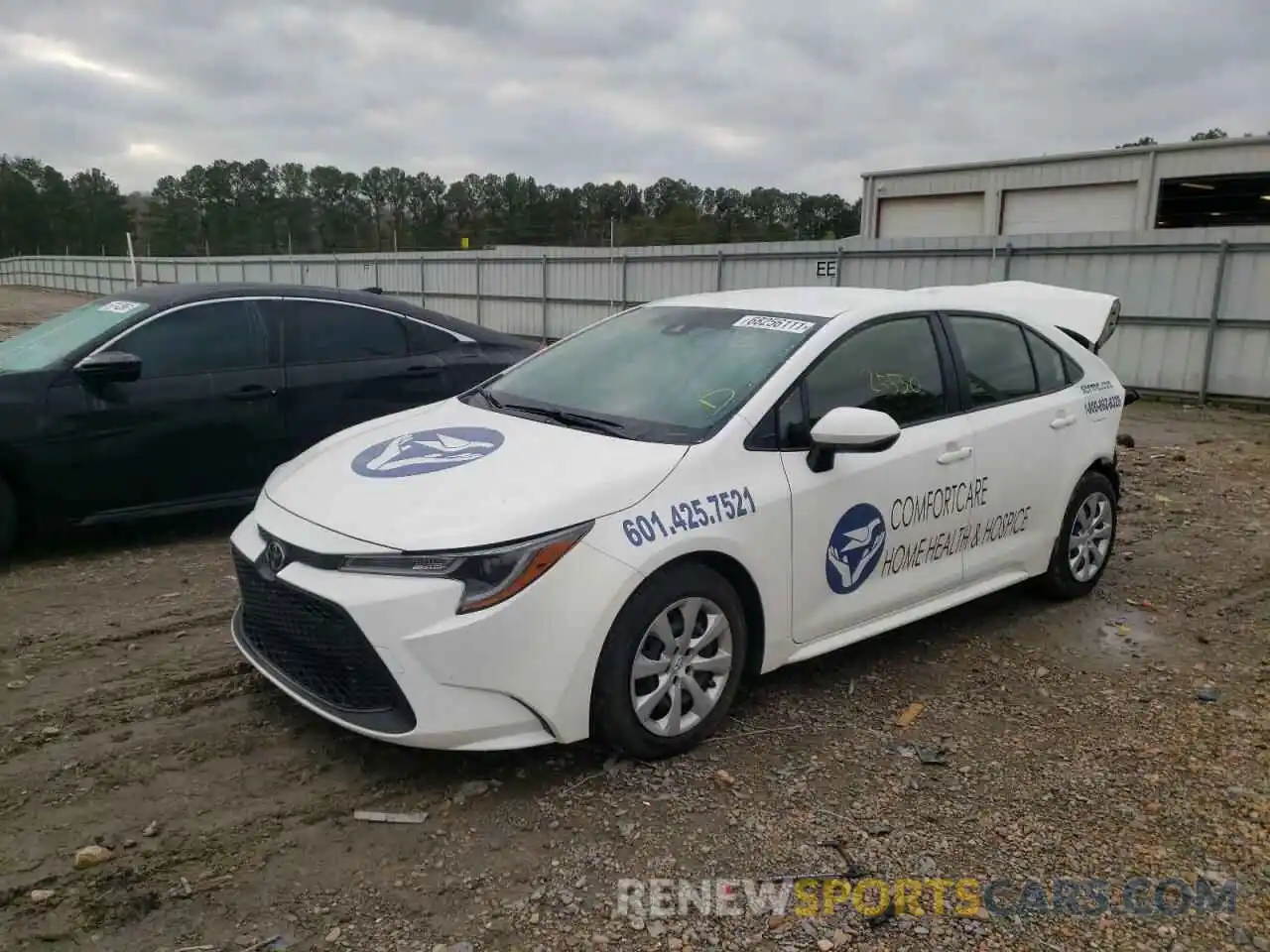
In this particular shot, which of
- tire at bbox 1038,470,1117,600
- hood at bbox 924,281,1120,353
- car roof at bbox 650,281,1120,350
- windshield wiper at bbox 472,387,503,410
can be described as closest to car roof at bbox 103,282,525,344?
windshield wiper at bbox 472,387,503,410

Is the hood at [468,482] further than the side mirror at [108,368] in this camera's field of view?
No

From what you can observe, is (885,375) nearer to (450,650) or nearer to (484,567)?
(484,567)

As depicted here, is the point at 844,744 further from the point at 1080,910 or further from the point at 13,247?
the point at 13,247

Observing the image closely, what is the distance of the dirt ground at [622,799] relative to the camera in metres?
2.54

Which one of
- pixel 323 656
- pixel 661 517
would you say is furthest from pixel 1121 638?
pixel 323 656

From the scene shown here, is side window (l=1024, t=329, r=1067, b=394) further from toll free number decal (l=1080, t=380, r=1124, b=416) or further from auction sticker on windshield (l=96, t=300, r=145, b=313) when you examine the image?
auction sticker on windshield (l=96, t=300, r=145, b=313)

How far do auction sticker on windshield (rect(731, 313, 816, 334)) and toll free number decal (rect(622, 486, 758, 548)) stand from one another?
872 mm

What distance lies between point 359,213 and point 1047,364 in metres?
69.8

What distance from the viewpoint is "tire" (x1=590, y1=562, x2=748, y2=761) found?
307 cm

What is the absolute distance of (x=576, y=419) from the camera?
12.1ft

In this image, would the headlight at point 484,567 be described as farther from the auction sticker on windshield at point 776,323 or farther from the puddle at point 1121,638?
the puddle at point 1121,638

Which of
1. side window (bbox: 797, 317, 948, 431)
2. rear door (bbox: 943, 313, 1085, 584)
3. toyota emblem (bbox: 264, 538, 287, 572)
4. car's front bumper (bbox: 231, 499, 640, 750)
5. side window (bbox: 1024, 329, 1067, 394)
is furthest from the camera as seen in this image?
side window (bbox: 1024, 329, 1067, 394)

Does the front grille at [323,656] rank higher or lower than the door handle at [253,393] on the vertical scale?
lower

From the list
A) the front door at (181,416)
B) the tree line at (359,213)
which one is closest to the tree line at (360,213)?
the tree line at (359,213)
